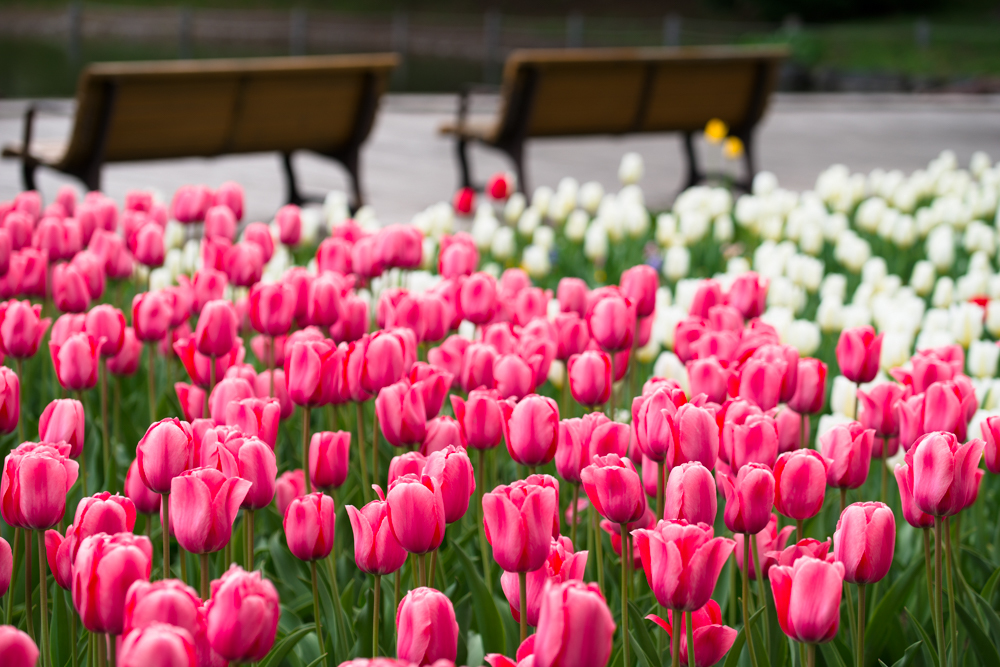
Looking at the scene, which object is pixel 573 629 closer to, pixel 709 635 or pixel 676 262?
pixel 709 635

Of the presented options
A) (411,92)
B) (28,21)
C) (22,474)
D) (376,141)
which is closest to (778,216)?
(22,474)

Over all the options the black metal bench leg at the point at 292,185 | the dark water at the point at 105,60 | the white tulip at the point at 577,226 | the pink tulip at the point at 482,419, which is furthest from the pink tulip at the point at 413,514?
the dark water at the point at 105,60

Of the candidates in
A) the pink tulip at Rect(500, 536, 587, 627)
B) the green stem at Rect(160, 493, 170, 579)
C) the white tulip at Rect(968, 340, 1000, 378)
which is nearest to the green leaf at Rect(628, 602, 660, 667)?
the pink tulip at Rect(500, 536, 587, 627)

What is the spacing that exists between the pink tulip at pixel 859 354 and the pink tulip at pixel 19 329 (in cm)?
146

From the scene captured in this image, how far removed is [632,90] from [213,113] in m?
2.77

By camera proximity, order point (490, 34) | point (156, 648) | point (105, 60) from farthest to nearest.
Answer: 1. point (490, 34)
2. point (105, 60)
3. point (156, 648)

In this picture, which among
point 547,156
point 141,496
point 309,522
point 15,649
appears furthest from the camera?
point 547,156

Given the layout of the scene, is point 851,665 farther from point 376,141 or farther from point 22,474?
point 376,141

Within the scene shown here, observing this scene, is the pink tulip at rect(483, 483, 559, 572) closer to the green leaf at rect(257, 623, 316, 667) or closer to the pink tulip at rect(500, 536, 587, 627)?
the pink tulip at rect(500, 536, 587, 627)

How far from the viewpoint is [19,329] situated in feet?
6.71

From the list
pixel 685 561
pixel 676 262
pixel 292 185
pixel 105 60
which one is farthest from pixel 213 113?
pixel 105 60

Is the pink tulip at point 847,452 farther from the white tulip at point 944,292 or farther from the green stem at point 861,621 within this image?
the white tulip at point 944,292

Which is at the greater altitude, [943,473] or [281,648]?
[943,473]

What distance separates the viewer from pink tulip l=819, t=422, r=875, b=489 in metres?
1.60
